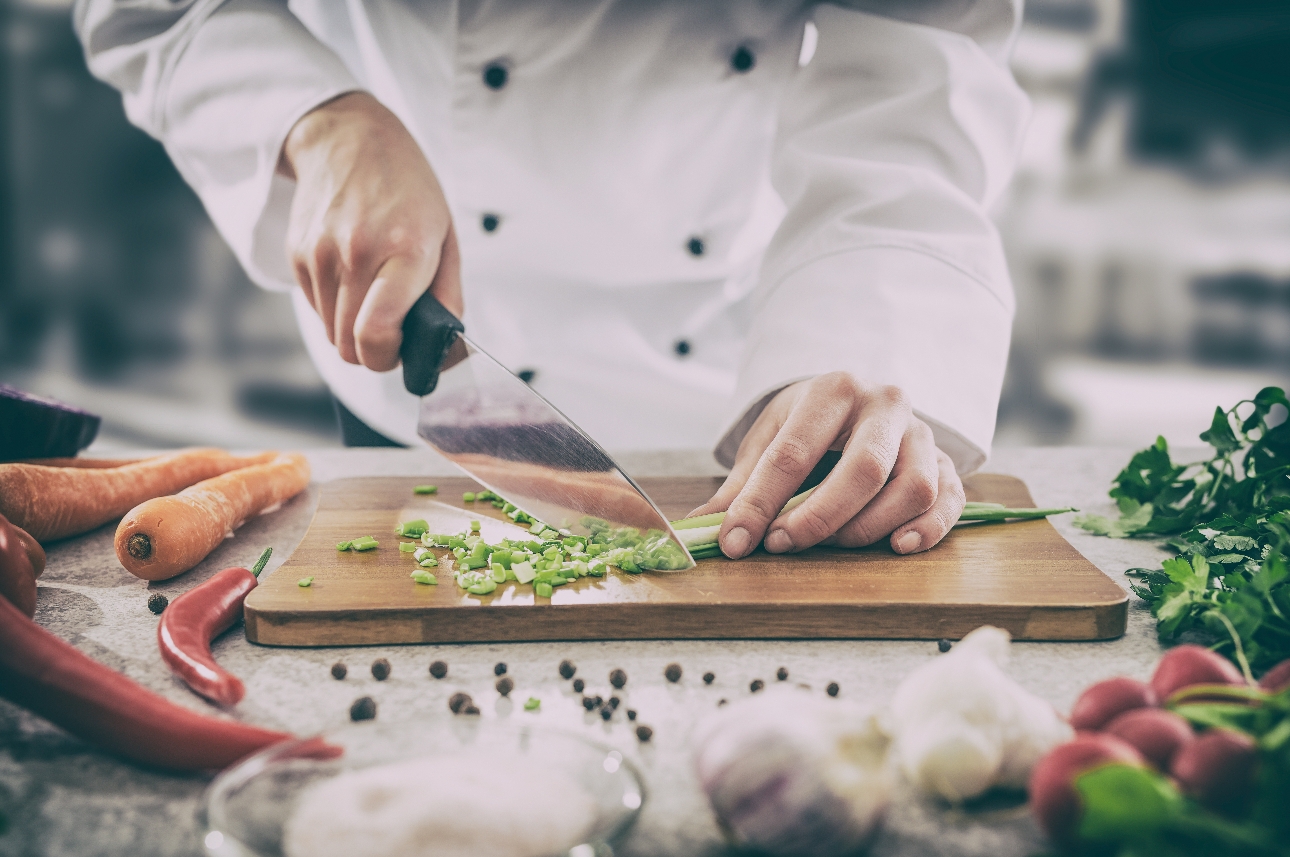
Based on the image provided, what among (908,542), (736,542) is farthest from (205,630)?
(908,542)

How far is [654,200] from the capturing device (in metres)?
2.00

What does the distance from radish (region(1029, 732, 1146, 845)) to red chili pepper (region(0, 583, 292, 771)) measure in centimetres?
67

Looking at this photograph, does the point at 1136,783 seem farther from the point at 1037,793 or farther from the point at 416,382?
the point at 416,382

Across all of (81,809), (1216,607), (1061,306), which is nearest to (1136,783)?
(1216,607)

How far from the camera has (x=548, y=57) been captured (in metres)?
1.85

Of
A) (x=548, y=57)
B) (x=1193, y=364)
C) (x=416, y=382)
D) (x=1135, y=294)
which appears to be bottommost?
(x=1193, y=364)

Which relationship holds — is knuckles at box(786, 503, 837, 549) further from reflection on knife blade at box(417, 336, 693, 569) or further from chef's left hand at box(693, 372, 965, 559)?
reflection on knife blade at box(417, 336, 693, 569)

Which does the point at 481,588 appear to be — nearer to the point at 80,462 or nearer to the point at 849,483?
the point at 849,483

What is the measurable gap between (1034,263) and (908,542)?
3.18m

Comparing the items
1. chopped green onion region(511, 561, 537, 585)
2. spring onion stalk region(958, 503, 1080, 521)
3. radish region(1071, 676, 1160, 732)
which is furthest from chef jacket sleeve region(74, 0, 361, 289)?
radish region(1071, 676, 1160, 732)

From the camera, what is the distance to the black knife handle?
1.46 metres

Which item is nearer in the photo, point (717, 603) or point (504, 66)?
point (717, 603)

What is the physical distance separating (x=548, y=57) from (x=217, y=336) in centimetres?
293

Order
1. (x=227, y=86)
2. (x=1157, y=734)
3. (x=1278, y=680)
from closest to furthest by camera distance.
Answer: (x=1157, y=734), (x=1278, y=680), (x=227, y=86)
